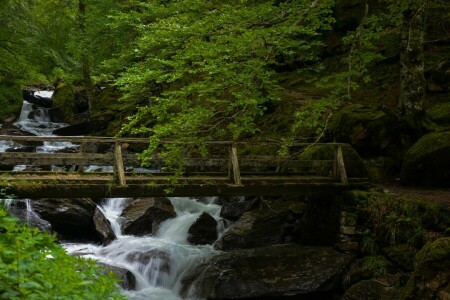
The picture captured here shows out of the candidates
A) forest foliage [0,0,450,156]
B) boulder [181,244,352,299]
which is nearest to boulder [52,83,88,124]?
forest foliage [0,0,450,156]

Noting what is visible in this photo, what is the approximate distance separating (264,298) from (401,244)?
310 cm

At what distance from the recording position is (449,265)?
566 centimetres

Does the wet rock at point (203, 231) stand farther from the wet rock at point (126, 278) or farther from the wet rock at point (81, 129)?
the wet rock at point (81, 129)

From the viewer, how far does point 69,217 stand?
39.6 feet

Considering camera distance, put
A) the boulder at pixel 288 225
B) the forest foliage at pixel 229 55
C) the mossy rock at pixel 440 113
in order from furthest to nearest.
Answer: the mossy rock at pixel 440 113
the boulder at pixel 288 225
the forest foliage at pixel 229 55

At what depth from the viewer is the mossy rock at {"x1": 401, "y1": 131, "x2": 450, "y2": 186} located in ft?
33.5

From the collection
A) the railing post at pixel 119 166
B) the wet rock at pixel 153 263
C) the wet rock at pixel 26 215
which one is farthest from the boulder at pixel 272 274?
the wet rock at pixel 26 215

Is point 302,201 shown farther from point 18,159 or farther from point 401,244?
point 18,159

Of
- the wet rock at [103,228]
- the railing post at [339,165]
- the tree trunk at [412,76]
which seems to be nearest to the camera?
the railing post at [339,165]

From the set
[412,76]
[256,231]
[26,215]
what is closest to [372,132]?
[412,76]

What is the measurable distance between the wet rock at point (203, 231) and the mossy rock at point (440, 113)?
7.64 metres

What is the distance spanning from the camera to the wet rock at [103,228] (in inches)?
469

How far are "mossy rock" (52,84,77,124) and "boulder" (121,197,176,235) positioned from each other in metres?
13.2

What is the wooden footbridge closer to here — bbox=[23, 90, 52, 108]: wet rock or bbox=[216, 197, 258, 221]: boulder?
bbox=[216, 197, 258, 221]: boulder
